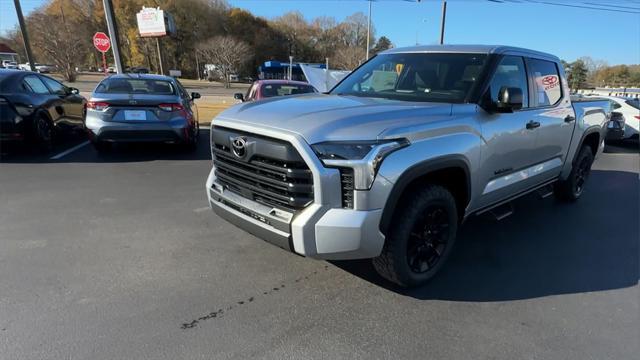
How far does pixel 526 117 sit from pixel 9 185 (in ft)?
21.0

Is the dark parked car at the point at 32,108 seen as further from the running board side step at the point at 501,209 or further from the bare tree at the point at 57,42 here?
the bare tree at the point at 57,42

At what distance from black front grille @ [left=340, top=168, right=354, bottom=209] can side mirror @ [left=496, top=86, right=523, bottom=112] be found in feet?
5.23

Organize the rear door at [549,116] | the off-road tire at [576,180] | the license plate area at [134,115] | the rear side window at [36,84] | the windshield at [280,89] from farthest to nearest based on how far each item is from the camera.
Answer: the windshield at [280,89] → the rear side window at [36,84] → the license plate area at [134,115] → the off-road tire at [576,180] → the rear door at [549,116]

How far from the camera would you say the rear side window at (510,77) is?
11.4ft

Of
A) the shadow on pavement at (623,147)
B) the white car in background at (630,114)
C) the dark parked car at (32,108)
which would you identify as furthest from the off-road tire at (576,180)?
the dark parked car at (32,108)

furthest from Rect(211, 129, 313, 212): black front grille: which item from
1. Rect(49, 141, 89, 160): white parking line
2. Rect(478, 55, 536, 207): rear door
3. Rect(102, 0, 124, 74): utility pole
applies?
Rect(102, 0, 124, 74): utility pole

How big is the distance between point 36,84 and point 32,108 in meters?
0.92

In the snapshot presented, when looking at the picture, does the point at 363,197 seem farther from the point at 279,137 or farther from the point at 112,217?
the point at 112,217

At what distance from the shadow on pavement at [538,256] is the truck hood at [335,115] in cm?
134

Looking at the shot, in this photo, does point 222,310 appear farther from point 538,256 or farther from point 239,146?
point 538,256

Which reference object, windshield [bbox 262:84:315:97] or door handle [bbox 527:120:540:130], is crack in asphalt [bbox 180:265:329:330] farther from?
windshield [bbox 262:84:315:97]

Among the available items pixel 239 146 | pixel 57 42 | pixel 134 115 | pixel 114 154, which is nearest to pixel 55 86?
pixel 114 154

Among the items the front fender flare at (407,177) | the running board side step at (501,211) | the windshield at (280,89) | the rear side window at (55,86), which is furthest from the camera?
the windshield at (280,89)

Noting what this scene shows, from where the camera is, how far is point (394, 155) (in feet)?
8.23
